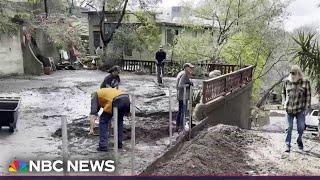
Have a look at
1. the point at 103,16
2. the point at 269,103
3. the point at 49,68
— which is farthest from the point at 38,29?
the point at 269,103

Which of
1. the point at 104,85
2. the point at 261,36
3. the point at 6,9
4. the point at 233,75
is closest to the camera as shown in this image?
the point at 104,85

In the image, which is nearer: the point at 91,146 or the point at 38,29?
the point at 91,146

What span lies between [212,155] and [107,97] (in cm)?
225

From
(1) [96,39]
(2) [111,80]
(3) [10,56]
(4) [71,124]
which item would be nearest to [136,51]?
(1) [96,39]

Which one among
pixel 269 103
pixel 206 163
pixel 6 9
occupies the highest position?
pixel 6 9

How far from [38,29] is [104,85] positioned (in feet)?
63.2

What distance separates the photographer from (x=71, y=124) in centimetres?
1041

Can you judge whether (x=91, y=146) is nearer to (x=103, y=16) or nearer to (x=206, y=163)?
(x=206, y=163)

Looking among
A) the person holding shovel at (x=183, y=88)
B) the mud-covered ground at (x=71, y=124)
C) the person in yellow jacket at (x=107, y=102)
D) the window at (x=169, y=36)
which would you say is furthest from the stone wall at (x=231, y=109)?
the window at (x=169, y=36)

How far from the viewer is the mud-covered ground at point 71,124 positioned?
7.70 meters

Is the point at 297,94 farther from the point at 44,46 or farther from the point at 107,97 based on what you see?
the point at 44,46

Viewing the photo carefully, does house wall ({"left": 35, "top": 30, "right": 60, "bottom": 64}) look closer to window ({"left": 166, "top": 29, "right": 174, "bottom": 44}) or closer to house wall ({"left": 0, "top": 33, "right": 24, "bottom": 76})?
house wall ({"left": 0, "top": 33, "right": 24, "bottom": 76})

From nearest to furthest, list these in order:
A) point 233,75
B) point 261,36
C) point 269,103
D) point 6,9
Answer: point 233,75, point 6,9, point 261,36, point 269,103

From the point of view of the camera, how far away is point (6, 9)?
72.7 ft
